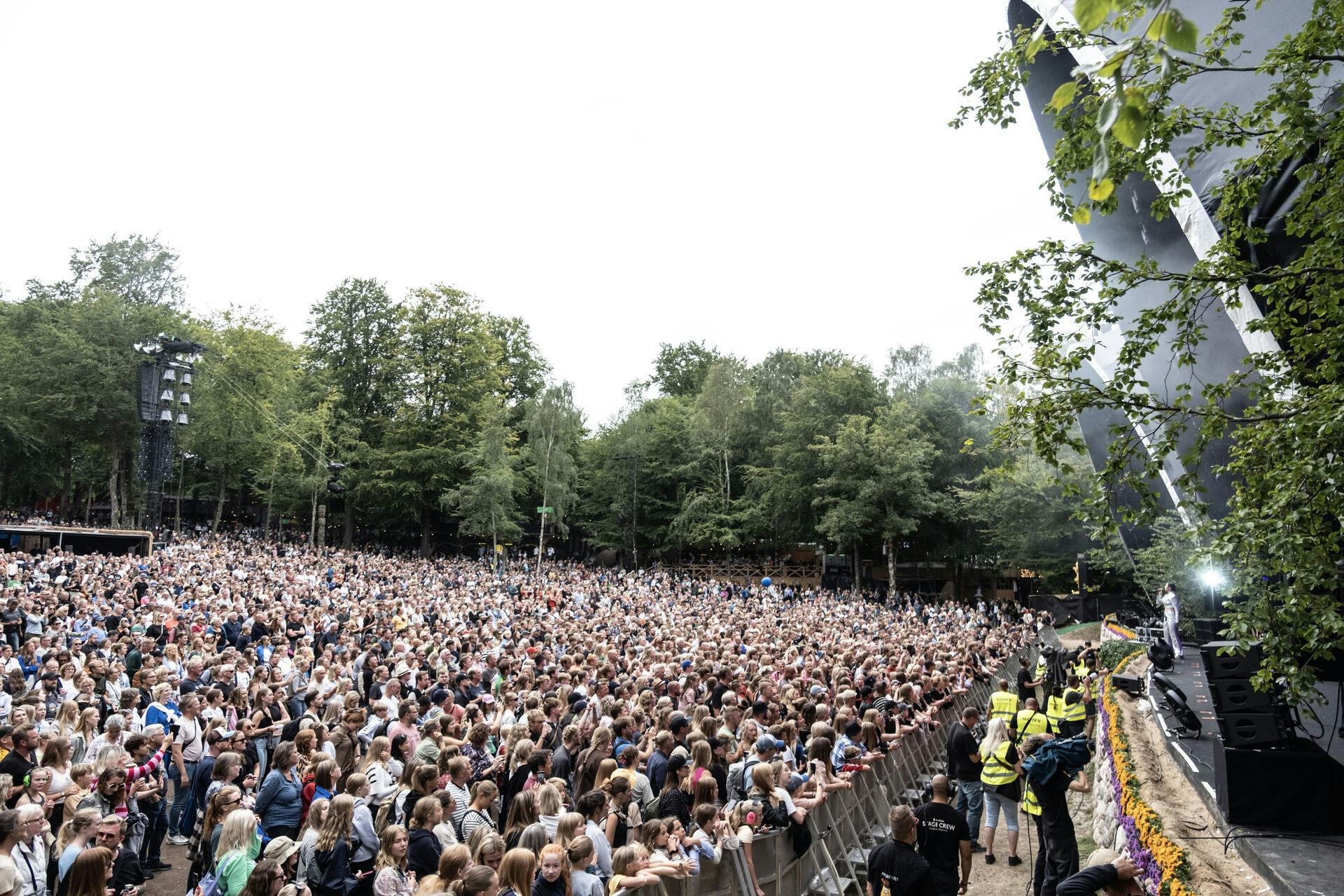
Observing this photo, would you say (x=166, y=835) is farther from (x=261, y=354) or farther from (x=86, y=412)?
(x=261, y=354)

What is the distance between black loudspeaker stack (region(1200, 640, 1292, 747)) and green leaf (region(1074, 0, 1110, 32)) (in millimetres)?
6815

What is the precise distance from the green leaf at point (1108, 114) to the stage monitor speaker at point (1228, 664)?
708 cm

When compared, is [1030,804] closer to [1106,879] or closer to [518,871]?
[1106,879]

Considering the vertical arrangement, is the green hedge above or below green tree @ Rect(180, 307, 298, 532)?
below

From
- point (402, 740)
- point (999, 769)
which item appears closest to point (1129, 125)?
point (402, 740)

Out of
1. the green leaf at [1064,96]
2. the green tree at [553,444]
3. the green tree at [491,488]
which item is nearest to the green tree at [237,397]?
the green tree at [491,488]

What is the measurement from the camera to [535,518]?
5312 centimetres

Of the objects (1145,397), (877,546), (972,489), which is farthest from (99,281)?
(1145,397)

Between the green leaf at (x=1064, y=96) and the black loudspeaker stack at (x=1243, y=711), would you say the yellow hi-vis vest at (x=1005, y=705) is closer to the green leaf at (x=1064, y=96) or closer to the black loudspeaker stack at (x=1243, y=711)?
the black loudspeaker stack at (x=1243, y=711)

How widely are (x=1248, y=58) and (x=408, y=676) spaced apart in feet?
48.8

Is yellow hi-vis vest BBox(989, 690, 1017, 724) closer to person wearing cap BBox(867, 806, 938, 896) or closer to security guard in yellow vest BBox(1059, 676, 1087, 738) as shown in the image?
security guard in yellow vest BBox(1059, 676, 1087, 738)

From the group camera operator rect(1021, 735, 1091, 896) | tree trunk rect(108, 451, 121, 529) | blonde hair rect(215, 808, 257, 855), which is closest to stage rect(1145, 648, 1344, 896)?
camera operator rect(1021, 735, 1091, 896)

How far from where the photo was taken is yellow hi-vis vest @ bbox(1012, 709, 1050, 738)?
9133 millimetres

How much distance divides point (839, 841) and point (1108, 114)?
7.08m
